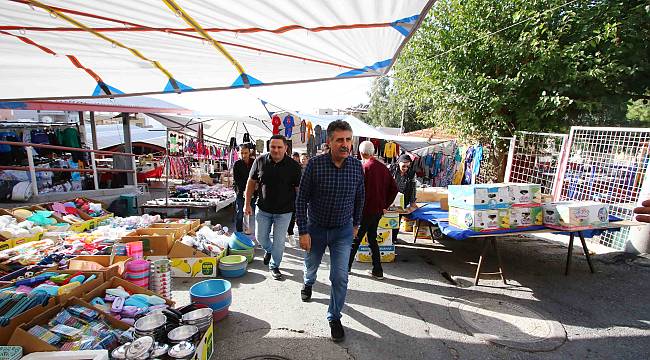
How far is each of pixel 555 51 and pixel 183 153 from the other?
11.9m

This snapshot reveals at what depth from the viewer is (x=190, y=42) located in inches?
110

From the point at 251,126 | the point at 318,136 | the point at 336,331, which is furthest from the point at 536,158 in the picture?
the point at 251,126

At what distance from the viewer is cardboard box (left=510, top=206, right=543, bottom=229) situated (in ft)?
14.9

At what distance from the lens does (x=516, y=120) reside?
28.4 ft

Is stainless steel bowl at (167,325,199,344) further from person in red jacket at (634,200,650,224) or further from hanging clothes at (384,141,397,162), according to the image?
hanging clothes at (384,141,397,162)

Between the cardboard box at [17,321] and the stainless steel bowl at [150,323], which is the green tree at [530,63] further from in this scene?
the cardboard box at [17,321]

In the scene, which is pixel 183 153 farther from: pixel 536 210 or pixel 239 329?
pixel 536 210

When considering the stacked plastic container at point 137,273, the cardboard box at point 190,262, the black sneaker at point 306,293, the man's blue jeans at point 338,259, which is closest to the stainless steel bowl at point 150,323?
the stacked plastic container at point 137,273

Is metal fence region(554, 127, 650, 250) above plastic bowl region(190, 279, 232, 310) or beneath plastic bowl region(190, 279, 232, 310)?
above

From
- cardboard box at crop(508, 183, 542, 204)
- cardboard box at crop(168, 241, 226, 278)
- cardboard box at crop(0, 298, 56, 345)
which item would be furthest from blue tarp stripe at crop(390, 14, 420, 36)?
cardboard box at crop(168, 241, 226, 278)

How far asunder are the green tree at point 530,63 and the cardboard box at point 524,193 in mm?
4456

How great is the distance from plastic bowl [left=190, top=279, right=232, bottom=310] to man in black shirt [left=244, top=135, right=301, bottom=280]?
1.02 meters

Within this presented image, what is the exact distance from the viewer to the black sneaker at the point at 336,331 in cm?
304

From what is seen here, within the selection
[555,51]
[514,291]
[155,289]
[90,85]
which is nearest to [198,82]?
[90,85]
